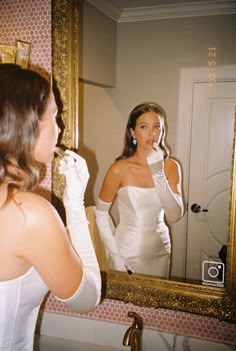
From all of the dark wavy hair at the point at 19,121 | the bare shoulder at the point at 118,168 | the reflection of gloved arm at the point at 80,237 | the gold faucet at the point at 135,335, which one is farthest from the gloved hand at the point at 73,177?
the gold faucet at the point at 135,335

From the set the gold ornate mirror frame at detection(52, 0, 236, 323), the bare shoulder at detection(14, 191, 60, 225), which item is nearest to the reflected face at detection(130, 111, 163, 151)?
the gold ornate mirror frame at detection(52, 0, 236, 323)

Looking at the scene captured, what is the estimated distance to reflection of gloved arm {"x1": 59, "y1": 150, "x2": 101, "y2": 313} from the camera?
0.92 metres

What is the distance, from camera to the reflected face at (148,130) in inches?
46.9

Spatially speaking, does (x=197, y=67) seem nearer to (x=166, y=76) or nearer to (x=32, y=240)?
(x=166, y=76)

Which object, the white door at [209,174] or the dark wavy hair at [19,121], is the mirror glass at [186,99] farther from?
the dark wavy hair at [19,121]

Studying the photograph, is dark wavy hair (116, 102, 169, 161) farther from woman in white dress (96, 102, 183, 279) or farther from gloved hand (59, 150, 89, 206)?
gloved hand (59, 150, 89, 206)

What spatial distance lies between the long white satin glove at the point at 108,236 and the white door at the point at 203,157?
196mm

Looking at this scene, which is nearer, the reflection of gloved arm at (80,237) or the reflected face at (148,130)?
the reflection of gloved arm at (80,237)

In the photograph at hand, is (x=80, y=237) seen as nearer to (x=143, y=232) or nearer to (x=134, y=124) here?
(x=143, y=232)

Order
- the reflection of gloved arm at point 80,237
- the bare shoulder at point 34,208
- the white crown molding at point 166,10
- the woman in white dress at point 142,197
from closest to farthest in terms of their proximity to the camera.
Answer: the bare shoulder at point 34,208
the reflection of gloved arm at point 80,237
the white crown molding at point 166,10
the woman in white dress at point 142,197

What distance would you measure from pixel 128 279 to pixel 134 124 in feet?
1.77

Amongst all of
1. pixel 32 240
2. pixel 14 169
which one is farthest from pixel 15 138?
pixel 32 240

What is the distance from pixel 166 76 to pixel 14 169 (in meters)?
0.58

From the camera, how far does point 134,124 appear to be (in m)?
1.22
